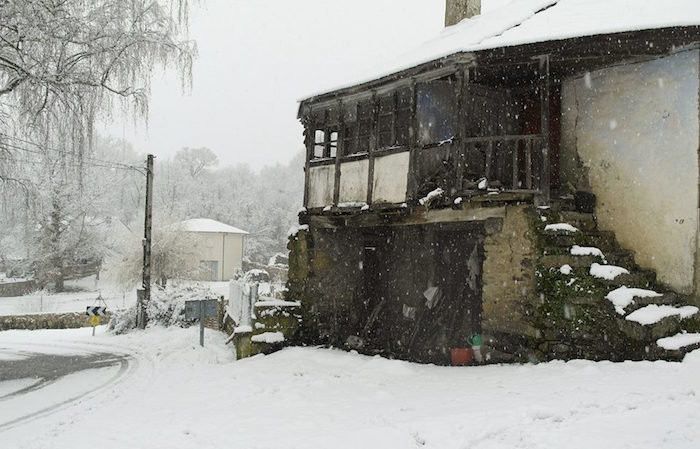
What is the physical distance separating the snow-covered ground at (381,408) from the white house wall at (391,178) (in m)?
3.34

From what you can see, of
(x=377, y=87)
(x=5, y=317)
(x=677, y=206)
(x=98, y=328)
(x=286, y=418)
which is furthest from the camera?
(x=5, y=317)

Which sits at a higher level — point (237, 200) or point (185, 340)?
point (237, 200)

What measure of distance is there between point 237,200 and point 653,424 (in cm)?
6656

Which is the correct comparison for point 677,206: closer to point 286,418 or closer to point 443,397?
point 443,397

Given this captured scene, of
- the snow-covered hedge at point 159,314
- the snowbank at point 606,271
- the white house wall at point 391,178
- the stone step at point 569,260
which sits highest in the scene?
the white house wall at point 391,178

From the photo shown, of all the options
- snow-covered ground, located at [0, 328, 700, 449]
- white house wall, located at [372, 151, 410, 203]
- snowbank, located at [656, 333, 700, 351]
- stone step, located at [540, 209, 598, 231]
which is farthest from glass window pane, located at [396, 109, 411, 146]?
snowbank, located at [656, 333, 700, 351]

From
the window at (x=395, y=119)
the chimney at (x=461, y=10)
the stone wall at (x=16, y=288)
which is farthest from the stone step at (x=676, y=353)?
the stone wall at (x=16, y=288)

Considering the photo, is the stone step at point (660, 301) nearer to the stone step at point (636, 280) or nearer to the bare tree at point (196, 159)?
the stone step at point (636, 280)

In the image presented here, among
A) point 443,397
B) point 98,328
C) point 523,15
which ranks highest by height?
point 523,15

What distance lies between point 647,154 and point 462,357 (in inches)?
190

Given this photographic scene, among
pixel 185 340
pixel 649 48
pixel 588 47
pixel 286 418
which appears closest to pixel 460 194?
pixel 588 47

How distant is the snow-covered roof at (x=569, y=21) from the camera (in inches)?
355

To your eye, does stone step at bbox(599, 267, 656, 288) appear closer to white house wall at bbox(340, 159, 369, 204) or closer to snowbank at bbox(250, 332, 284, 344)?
white house wall at bbox(340, 159, 369, 204)

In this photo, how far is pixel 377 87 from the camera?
1231 centimetres
